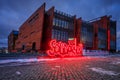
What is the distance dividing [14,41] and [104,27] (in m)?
51.8

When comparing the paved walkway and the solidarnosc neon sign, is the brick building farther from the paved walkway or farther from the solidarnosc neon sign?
the paved walkway

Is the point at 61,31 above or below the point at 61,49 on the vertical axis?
above

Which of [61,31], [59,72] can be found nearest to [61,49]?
[61,31]

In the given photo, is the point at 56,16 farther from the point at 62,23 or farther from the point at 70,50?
the point at 70,50

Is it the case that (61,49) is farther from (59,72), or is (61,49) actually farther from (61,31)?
(59,72)

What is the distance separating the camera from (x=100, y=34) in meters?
56.0

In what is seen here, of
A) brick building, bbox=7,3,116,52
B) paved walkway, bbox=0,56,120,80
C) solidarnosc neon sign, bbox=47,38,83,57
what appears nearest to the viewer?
paved walkway, bbox=0,56,120,80

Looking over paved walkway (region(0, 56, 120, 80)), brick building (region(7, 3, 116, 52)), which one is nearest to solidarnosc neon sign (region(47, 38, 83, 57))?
brick building (region(7, 3, 116, 52))

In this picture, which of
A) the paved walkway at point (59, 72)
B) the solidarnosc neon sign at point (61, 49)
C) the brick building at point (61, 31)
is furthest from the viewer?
the brick building at point (61, 31)

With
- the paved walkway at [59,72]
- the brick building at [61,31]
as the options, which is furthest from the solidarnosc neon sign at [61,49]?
the paved walkway at [59,72]

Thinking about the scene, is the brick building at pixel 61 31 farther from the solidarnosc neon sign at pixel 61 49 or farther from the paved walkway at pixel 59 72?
the paved walkway at pixel 59 72

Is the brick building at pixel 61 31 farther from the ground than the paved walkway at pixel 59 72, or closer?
farther from the ground

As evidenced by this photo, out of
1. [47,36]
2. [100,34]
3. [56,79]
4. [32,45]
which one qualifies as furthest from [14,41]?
[56,79]

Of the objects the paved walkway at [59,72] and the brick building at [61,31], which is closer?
the paved walkway at [59,72]
